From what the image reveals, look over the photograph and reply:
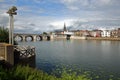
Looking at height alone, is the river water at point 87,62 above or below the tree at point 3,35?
below

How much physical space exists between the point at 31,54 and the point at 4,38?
1018 cm

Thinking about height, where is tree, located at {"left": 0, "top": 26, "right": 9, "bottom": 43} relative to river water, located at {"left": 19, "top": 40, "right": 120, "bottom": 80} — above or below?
above

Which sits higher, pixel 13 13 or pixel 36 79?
pixel 13 13

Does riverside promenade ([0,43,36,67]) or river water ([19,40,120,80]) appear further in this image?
river water ([19,40,120,80])

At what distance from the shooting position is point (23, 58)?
3122cm

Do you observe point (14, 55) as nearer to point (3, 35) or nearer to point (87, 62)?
point (3, 35)

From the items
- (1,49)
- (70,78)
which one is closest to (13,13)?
(1,49)

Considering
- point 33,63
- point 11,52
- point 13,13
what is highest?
point 13,13

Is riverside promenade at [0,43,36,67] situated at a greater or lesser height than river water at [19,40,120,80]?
greater

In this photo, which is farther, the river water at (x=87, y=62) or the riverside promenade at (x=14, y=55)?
the river water at (x=87, y=62)

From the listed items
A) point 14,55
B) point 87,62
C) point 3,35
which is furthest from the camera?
point 87,62

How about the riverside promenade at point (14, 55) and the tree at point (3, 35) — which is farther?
the tree at point (3, 35)

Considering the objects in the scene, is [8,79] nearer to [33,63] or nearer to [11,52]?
[11,52]

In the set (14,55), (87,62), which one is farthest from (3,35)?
(87,62)
